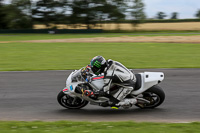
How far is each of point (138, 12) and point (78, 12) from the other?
11.0m

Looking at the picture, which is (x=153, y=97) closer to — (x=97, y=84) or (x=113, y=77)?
(x=113, y=77)

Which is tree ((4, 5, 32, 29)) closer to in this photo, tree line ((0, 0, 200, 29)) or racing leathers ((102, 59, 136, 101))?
tree line ((0, 0, 200, 29))

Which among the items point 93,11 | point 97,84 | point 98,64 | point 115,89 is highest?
point 93,11

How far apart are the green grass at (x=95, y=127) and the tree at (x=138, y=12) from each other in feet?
154

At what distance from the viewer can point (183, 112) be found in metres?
8.04

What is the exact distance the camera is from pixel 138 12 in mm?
52094

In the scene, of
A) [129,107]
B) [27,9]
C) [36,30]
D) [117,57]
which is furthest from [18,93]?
[27,9]

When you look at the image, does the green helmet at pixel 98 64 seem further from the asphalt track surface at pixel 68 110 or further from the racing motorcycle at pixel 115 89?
the asphalt track surface at pixel 68 110

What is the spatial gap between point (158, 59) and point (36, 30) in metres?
34.3

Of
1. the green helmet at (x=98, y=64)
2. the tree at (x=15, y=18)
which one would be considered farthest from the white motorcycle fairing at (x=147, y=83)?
the tree at (x=15, y=18)

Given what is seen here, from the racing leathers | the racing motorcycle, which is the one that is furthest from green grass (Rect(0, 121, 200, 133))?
the racing leathers

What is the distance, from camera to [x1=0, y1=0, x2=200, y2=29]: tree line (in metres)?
51.9

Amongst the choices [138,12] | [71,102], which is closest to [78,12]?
[138,12]

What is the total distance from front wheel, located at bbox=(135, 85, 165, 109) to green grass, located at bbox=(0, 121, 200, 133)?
156 cm
